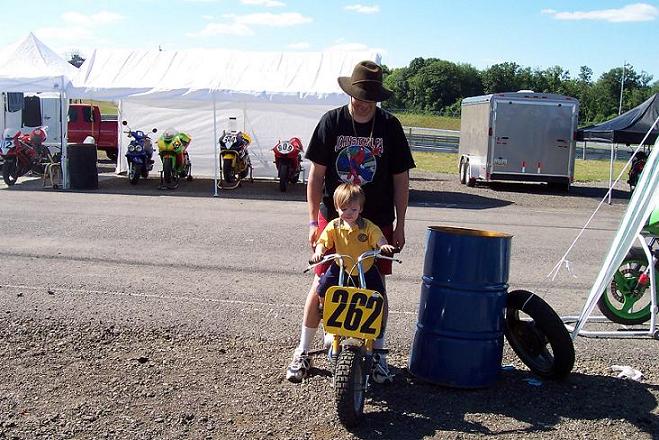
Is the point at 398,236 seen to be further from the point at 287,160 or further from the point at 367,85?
the point at 287,160

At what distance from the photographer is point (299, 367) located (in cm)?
496

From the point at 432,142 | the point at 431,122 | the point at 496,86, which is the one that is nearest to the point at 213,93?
the point at 432,142

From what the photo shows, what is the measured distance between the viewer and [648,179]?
5453 millimetres

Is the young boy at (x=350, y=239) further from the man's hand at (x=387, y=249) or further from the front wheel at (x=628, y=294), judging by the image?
the front wheel at (x=628, y=294)

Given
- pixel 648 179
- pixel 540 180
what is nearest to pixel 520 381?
pixel 648 179

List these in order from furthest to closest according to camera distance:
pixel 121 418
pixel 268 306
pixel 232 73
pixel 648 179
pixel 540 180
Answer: pixel 540 180 → pixel 232 73 → pixel 268 306 → pixel 648 179 → pixel 121 418

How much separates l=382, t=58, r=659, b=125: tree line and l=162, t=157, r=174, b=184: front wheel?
6051 cm

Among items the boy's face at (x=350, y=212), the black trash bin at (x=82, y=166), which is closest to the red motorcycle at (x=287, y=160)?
the black trash bin at (x=82, y=166)

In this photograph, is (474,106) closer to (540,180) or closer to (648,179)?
(540,180)

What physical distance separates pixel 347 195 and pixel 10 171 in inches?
609

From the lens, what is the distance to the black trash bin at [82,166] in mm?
17188

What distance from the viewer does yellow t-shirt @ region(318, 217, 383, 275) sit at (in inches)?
188

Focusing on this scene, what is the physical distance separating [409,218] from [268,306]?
23.0 ft

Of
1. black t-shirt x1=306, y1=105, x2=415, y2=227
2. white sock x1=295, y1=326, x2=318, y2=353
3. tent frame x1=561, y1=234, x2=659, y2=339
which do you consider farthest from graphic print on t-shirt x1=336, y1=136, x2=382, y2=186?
tent frame x1=561, y1=234, x2=659, y2=339
